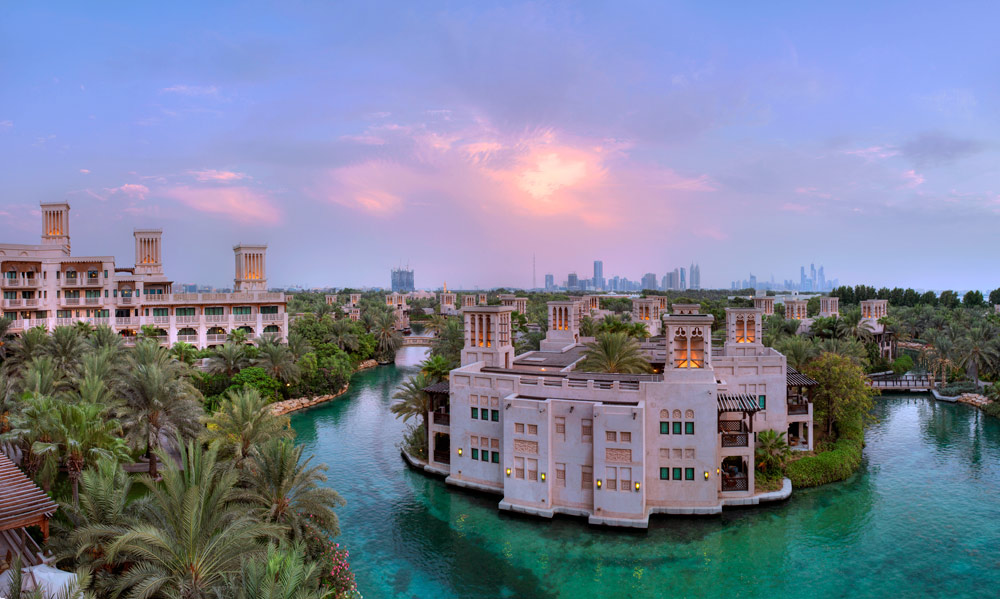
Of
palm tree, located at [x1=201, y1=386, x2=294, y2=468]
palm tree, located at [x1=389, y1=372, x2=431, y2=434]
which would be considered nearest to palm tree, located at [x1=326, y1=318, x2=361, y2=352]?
palm tree, located at [x1=389, y1=372, x2=431, y2=434]

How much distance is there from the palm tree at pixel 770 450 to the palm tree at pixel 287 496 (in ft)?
76.2

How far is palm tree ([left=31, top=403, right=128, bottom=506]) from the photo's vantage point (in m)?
23.1

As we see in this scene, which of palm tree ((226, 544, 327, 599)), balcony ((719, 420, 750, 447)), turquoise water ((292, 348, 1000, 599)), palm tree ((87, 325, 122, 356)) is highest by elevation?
palm tree ((87, 325, 122, 356))

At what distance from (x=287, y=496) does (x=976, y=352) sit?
64723mm

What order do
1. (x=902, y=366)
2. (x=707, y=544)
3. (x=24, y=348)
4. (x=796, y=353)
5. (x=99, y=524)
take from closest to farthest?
(x=99, y=524), (x=707, y=544), (x=24, y=348), (x=796, y=353), (x=902, y=366)

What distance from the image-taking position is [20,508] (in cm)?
1569

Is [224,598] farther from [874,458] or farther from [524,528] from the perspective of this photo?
[874,458]

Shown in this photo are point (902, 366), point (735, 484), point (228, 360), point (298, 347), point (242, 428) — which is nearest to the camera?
point (242, 428)

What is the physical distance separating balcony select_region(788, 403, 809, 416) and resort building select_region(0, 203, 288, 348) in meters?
56.0

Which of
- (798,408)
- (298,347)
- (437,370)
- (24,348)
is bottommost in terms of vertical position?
(798,408)

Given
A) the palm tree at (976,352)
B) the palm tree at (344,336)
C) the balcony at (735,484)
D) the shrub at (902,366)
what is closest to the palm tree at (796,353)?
the balcony at (735,484)

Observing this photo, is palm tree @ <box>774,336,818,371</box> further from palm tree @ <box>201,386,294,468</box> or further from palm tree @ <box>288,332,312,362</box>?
palm tree @ <box>288,332,312,362</box>

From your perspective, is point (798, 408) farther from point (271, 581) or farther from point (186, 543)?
point (186, 543)

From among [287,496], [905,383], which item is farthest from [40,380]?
[905,383]
